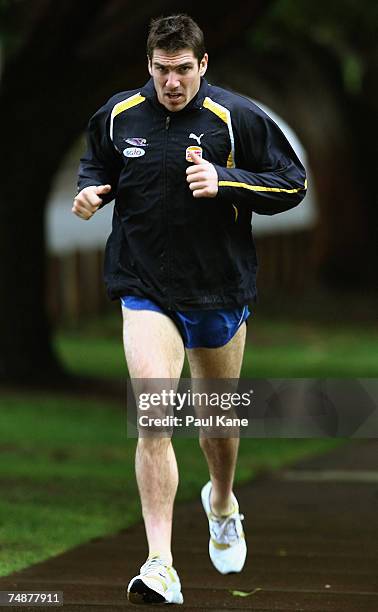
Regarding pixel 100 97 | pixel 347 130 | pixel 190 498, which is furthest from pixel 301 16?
pixel 190 498

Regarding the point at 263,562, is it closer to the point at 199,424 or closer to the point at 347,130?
the point at 199,424

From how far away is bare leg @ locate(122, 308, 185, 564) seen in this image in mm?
6008

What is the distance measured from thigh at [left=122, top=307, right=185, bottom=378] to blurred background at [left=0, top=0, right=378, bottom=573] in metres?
1.61

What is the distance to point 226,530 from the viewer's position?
6.86 meters

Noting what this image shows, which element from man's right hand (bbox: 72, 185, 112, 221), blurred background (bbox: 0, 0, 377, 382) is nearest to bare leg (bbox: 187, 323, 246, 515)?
man's right hand (bbox: 72, 185, 112, 221)

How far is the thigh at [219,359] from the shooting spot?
6508 millimetres

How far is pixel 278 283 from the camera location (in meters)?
27.3

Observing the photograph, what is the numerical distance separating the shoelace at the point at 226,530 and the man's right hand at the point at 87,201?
1629 millimetres

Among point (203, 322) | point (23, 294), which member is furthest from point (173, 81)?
point (23, 294)

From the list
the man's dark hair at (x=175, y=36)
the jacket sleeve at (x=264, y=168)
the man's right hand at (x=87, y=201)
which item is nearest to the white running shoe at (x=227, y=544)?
the jacket sleeve at (x=264, y=168)

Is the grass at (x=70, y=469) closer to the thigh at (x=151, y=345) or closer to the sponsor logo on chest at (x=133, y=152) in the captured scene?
the thigh at (x=151, y=345)

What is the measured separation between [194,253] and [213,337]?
45 centimetres

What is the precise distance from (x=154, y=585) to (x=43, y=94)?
9.15 metres

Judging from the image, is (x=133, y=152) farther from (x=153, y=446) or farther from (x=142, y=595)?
(x=142, y=595)
